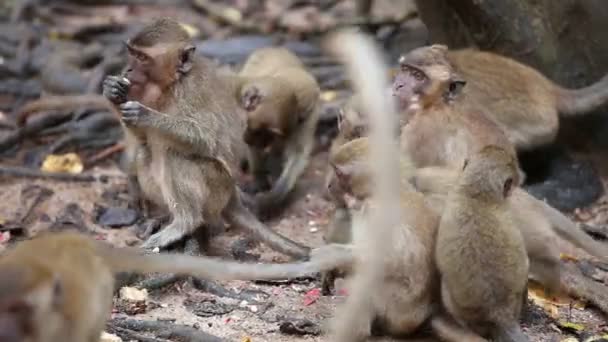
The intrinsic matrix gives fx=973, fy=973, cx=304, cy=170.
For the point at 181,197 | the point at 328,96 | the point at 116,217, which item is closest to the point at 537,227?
the point at 181,197

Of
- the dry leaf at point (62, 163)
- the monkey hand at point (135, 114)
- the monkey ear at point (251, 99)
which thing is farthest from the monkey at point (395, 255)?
the dry leaf at point (62, 163)

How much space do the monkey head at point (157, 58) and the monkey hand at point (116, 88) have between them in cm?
9

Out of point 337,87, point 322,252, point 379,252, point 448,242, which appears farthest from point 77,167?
point 379,252

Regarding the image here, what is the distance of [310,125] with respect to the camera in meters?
9.91

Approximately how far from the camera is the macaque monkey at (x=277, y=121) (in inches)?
362

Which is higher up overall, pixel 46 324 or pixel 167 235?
pixel 46 324

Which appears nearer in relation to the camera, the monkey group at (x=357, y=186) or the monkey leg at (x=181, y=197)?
the monkey group at (x=357, y=186)

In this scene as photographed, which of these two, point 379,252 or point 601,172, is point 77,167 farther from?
point 379,252

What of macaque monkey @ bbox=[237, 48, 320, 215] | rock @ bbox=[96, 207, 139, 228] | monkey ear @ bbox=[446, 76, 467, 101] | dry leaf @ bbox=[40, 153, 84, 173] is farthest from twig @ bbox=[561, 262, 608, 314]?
dry leaf @ bbox=[40, 153, 84, 173]

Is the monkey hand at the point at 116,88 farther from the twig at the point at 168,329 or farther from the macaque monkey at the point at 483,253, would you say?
the macaque monkey at the point at 483,253

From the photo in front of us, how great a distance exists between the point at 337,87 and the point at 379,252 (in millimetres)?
7989

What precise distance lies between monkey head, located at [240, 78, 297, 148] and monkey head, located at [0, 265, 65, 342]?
15.6 feet

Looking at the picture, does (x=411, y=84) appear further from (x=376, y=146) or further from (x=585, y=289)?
(x=376, y=146)

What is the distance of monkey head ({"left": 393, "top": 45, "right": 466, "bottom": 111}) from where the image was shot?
7.57 metres
